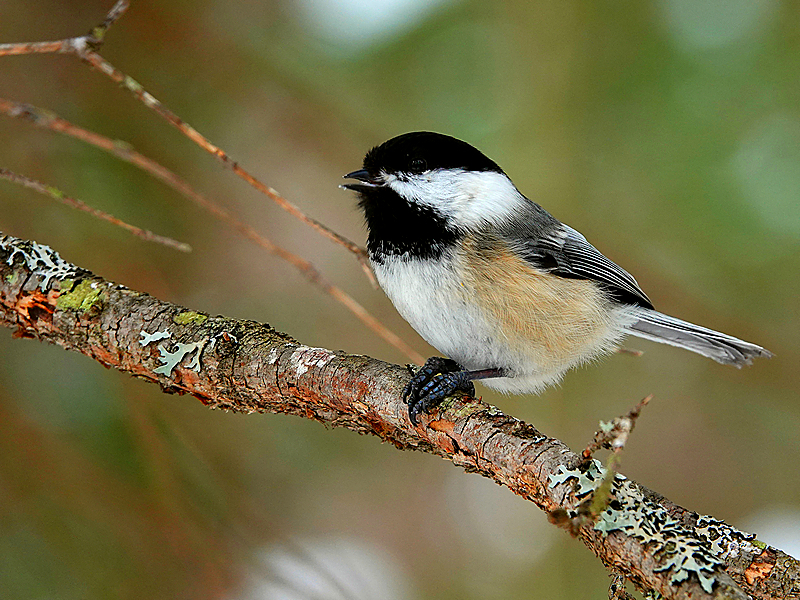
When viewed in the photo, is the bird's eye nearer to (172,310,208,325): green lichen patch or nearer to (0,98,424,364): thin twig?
(0,98,424,364): thin twig

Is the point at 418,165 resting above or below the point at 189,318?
above

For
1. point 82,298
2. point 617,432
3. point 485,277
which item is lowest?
point 82,298

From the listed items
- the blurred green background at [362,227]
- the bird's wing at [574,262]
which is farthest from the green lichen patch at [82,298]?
the bird's wing at [574,262]

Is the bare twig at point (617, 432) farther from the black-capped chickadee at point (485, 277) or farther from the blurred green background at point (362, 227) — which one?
the blurred green background at point (362, 227)

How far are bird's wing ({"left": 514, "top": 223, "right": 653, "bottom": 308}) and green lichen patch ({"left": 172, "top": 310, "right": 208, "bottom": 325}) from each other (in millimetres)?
802

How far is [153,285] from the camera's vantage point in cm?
214

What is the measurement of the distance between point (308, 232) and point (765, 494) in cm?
195

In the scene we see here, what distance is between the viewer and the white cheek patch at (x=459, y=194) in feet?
5.43

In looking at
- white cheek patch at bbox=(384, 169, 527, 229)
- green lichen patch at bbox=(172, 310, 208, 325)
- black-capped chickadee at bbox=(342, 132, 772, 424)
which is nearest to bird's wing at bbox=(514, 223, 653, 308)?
black-capped chickadee at bbox=(342, 132, 772, 424)

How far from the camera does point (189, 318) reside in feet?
4.44

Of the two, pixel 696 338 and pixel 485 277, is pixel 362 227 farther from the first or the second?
pixel 696 338

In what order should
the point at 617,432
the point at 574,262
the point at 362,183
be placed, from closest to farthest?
the point at 617,432 → the point at 362,183 → the point at 574,262

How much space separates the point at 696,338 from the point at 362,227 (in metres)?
1.01

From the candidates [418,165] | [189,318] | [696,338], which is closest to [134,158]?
[189,318]
